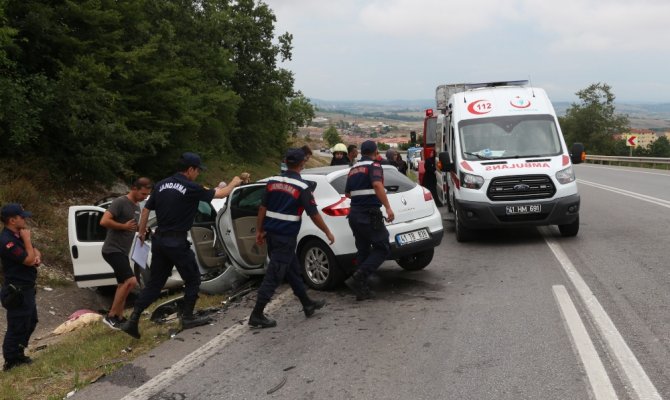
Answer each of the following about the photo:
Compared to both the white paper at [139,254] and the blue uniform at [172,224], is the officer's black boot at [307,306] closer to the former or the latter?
the blue uniform at [172,224]

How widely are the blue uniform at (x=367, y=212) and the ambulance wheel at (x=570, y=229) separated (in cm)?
462

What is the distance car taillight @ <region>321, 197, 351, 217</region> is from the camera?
7084 mm

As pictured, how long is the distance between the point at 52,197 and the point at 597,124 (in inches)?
3702

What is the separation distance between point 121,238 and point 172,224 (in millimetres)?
1297

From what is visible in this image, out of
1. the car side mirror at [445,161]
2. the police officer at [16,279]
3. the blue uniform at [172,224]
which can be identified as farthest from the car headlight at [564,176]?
the police officer at [16,279]

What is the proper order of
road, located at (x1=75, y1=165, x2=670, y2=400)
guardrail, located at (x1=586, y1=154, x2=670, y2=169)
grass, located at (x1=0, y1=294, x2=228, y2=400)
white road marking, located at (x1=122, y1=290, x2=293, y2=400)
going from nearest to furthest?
road, located at (x1=75, y1=165, x2=670, y2=400) → white road marking, located at (x1=122, y1=290, x2=293, y2=400) → grass, located at (x1=0, y1=294, x2=228, y2=400) → guardrail, located at (x1=586, y1=154, x2=670, y2=169)

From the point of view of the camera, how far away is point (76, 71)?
1240 centimetres

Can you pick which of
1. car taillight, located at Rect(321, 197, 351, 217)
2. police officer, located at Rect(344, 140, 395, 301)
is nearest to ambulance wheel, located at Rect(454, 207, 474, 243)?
car taillight, located at Rect(321, 197, 351, 217)

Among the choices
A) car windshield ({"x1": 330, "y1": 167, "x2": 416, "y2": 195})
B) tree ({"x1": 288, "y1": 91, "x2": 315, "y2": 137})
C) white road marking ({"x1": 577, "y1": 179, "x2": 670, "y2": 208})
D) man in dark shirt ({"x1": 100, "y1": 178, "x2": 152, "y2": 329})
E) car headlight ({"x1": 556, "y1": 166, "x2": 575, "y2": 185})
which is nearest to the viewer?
man in dark shirt ({"x1": 100, "y1": 178, "x2": 152, "y2": 329})

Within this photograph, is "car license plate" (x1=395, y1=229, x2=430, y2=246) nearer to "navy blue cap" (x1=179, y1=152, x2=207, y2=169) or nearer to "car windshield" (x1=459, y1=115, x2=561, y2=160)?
"navy blue cap" (x1=179, y1=152, x2=207, y2=169)

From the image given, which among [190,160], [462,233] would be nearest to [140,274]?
[190,160]

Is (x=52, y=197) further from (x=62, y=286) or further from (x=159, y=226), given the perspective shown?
(x=159, y=226)

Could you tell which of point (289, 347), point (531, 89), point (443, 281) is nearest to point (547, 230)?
point (531, 89)

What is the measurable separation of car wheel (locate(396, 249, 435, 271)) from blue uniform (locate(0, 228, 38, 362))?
4531 millimetres
